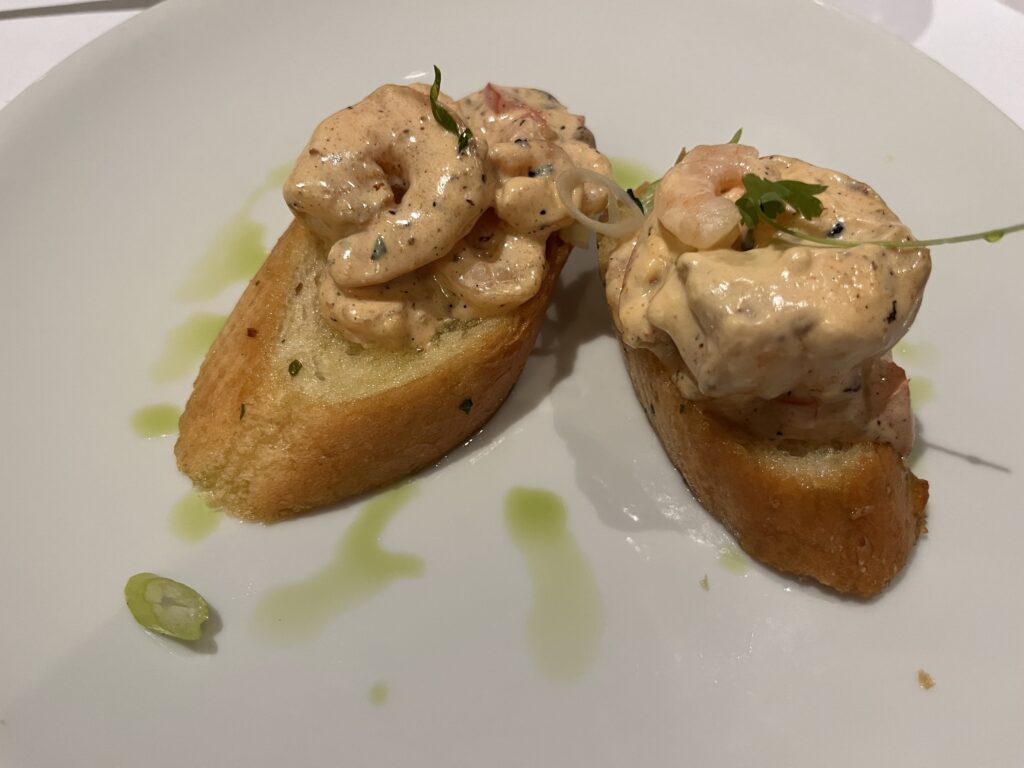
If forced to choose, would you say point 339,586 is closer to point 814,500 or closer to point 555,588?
point 555,588

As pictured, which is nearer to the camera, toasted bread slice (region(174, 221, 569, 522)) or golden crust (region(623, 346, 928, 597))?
golden crust (region(623, 346, 928, 597))

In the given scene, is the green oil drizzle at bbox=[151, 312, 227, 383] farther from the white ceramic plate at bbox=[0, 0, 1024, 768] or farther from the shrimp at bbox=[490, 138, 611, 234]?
the shrimp at bbox=[490, 138, 611, 234]

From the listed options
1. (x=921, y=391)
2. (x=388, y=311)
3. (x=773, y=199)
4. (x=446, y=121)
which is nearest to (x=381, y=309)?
(x=388, y=311)

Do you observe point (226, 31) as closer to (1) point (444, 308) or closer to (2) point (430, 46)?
(2) point (430, 46)

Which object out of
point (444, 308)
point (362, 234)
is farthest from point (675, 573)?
point (362, 234)

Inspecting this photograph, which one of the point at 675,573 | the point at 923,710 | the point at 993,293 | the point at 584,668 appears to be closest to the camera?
the point at 923,710

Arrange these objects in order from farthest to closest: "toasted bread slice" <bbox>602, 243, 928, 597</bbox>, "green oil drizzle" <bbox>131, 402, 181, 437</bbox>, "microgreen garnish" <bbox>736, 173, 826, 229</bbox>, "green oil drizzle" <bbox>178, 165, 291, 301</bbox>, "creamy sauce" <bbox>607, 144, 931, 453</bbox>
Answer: "green oil drizzle" <bbox>178, 165, 291, 301</bbox> → "green oil drizzle" <bbox>131, 402, 181, 437</bbox> → "toasted bread slice" <bbox>602, 243, 928, 597</bbox> → "microgreen garnish" <bbox>736, 173, 826, 229</bbox> → "creamy sauce" <bbox>607, 144, 931, 453</bbox>

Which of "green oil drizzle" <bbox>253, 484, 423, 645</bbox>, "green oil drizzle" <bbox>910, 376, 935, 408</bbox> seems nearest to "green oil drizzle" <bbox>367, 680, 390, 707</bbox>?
"green oil drizzle" <bbox>253, 484, 423, 645</bbox>
